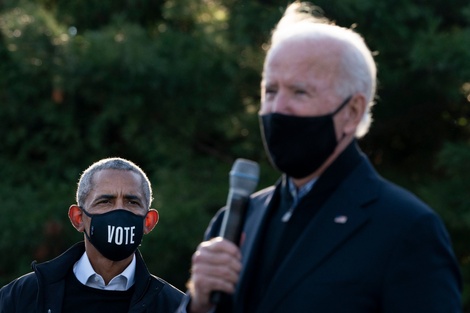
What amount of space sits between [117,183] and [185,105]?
8.61 m

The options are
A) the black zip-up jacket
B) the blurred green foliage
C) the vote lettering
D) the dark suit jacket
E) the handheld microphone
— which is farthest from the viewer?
the blurred green foliage

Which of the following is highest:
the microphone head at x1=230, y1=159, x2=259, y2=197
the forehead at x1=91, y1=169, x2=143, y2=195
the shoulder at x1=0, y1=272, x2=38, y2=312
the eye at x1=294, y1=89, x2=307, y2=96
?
the eye at x1=294, y1=89, x2=307, y2=96

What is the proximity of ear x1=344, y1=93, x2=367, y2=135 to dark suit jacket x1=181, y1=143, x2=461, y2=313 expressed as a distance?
154 mm

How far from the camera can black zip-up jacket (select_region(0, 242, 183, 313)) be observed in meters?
4.32

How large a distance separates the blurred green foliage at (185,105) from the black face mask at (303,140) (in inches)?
344

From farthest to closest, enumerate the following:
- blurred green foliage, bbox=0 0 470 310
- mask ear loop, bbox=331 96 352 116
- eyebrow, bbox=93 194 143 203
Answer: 1. blurred green foliage, bbox=0 0 470 310
2. eyebrow, bbox=93 194 143 203
3. mask ear loop, bbox=331 96 352 116

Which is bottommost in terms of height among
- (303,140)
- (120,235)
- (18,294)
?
(18,294)

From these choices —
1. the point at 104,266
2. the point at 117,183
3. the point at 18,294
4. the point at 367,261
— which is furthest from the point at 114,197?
the point at 367,261

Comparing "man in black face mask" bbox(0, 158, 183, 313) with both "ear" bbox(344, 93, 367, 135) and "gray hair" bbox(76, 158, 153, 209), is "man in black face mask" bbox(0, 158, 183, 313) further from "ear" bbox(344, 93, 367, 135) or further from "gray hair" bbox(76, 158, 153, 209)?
"ear" bbox(344, 93, 367, 135)

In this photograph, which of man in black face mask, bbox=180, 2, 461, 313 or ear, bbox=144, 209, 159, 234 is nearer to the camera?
man in black face mask, bbox=180, 2, 461, 313

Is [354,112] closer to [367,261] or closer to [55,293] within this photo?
[367,261]

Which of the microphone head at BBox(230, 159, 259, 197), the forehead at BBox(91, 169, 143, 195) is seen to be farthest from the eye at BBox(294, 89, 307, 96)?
the forehead at BBox(91, 169, 143, 195)

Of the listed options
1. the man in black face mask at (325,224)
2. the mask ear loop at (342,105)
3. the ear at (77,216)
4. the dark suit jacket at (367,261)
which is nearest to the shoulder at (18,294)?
the ear at (77,216)

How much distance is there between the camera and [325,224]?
278cm
